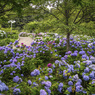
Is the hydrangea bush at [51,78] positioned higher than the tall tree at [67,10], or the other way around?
the tall tree at [67,10]

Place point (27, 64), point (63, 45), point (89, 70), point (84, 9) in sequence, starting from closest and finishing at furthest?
1. point (89, 70)
2. point (27, 64)
3. point (84, 9)
4. point (63, 45)

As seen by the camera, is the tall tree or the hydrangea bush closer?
the hydrangea bush

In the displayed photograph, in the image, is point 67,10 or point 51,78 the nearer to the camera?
point 51,78

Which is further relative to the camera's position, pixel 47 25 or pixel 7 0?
pixel 47 25

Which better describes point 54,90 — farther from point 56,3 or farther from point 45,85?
point 56,3

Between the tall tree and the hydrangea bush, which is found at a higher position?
the tall tree

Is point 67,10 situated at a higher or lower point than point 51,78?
higher

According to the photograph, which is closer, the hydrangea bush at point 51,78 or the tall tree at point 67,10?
the hydrangea bush at point 51,78

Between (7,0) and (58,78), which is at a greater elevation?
(7,0)

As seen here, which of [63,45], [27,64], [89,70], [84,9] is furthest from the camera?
[63,45]

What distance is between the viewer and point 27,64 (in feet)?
10.6

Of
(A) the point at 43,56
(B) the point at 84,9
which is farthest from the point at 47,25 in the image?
(B) the point at 84,9

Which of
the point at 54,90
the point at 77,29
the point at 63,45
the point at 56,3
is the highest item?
the point at 56,3

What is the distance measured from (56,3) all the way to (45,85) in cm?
304
